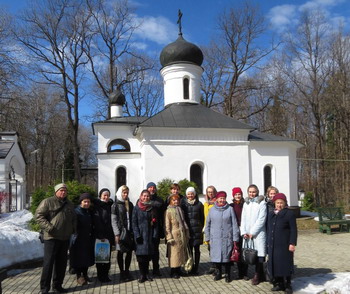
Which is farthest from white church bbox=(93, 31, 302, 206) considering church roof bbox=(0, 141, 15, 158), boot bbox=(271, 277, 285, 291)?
boot bbox=(271, 277, 285, 291)

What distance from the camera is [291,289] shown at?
17.7ft

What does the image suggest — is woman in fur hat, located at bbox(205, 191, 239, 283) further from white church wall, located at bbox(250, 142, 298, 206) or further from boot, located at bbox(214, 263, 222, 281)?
white church wall, located at bbox(250, 142, 298, 206)

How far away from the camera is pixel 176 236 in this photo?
6.02 metres

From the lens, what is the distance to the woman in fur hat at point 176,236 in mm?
5996

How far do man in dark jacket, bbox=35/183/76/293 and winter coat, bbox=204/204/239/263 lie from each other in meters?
2.43

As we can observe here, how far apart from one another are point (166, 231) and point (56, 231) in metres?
1.88

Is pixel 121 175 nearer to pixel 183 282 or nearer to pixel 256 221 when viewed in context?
pixel 183 282

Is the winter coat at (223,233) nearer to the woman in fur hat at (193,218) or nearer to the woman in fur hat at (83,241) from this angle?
the woman in fur hat at (193,218)

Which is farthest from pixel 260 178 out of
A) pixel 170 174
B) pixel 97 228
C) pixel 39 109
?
pixel 39 109

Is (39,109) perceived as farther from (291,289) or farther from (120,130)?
(291,289)

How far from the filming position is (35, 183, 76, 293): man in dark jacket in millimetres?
5199

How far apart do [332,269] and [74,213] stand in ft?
17.5

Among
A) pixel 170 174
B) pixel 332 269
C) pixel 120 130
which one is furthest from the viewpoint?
pixel 120 130

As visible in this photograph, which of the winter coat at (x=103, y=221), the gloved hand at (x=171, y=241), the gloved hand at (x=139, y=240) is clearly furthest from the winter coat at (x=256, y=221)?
the winter coat at (x=103, y=221)
